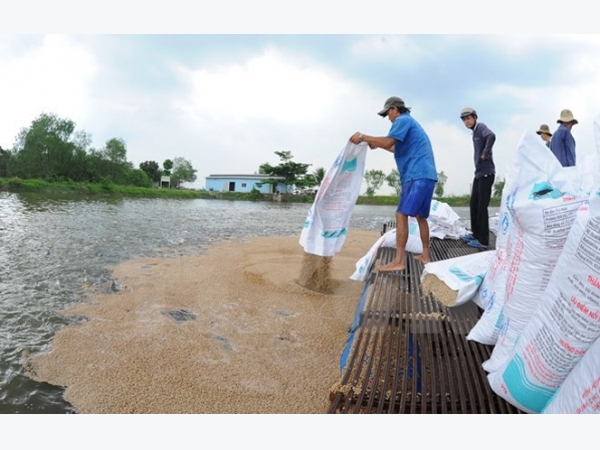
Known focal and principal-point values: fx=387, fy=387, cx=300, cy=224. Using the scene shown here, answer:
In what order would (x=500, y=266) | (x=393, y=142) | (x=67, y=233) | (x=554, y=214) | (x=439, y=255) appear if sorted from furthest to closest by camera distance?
(x=67, y=233), (x=439, y=255), (x=393, y=142), (x=500, y=266), (x=554, y=214)

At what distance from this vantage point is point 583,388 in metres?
0.93

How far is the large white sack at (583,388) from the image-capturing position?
0.91m

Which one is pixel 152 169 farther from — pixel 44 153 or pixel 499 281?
pixel 499 281

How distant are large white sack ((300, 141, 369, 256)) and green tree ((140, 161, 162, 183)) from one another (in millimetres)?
55916

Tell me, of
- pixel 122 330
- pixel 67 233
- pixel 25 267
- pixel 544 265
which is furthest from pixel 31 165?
pixel 544 265

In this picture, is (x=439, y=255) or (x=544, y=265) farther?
(x=439, y=255)

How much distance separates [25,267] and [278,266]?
2.80 meters

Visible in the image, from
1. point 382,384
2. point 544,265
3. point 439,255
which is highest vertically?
point 544,265

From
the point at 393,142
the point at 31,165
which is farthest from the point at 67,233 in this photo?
the point at 31,165

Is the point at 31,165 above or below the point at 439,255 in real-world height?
above

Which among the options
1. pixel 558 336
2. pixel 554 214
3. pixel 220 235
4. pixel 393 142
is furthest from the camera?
pixel 220 235

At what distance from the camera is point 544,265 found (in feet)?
4.11

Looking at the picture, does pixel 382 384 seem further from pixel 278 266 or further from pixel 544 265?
pixel 278 266

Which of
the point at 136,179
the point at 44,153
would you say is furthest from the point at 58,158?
the point at 136,179
